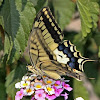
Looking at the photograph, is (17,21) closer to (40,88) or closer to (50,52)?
(50,52)

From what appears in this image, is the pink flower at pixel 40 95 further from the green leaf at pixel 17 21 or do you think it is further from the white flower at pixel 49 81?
the green leaf at pixel 17 21

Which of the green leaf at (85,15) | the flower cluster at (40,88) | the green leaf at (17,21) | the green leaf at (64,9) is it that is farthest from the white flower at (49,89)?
the green leaf at (64,9)

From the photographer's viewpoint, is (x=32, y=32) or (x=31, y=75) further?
(x=31, y=75)

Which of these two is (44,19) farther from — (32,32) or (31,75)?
(31,75)

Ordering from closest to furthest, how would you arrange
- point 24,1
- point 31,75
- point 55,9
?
point 24,1, point 31,75, point 55,9

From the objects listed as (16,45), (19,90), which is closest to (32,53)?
(16,45)

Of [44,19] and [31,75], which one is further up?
[44,19]

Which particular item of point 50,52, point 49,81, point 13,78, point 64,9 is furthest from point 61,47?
point 64,9
